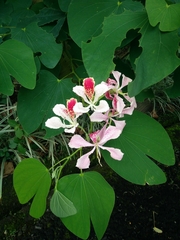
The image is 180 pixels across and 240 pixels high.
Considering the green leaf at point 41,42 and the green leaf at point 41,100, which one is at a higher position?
the green leaf at point 41,42

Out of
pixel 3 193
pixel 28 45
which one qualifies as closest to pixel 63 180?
pixel 28 45

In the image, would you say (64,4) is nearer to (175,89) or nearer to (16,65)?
(16,65)

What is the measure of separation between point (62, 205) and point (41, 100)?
32 centimetres

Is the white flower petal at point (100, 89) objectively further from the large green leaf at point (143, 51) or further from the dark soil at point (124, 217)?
the dark soil at point (124, 217)

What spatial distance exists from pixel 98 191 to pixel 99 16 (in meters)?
0.46

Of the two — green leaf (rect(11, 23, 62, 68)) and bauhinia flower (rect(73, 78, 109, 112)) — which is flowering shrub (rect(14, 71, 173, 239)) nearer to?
bauhinia flower (rect(73, 78, 109, 112))

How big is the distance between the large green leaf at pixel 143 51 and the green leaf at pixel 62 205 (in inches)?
11.3

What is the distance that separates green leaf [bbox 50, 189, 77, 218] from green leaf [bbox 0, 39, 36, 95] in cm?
30

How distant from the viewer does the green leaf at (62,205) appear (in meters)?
0.77

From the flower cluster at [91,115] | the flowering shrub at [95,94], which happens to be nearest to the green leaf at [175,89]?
the flowering shrub at [95,94]

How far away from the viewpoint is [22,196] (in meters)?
0.82

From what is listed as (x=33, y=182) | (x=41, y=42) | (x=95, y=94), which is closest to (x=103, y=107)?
(x=95, y=94)

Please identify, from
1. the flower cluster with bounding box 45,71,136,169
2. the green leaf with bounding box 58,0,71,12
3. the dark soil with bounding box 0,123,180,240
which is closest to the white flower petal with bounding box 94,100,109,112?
the flower cluster with bounding box 45,71,136,169

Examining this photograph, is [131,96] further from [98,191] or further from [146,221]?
[146,221]
